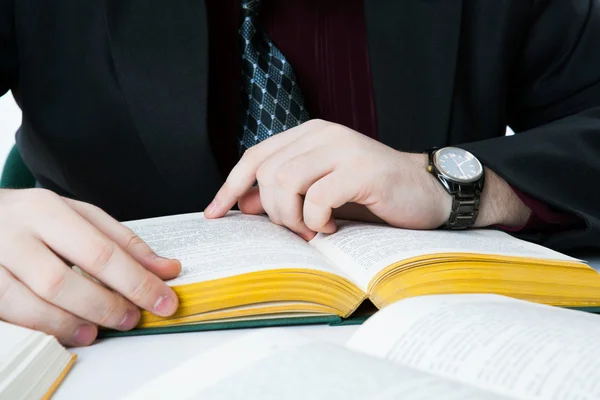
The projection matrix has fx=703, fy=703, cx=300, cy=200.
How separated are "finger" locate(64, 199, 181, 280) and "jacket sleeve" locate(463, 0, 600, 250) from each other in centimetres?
50

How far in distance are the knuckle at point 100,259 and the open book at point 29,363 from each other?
3.0 inches

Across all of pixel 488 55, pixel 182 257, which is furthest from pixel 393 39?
pixel 182 257

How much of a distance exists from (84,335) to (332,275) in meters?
0.23

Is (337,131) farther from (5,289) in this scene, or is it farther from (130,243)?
(5,289)

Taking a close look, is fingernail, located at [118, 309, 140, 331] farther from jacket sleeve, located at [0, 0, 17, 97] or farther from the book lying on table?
jacket sleeve, located at [0, 0, 17, 97]

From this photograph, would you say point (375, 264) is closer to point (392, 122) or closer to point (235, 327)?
point (235, 327)

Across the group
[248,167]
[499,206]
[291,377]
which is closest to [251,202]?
[248,167]

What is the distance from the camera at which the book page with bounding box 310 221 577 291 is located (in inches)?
28.0

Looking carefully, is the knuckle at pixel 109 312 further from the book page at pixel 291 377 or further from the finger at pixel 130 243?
the book page at pixel 291 377

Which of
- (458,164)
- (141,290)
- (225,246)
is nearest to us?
(141,290)

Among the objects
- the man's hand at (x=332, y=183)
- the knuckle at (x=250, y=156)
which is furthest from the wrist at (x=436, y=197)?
the knuckle at (x=250, y=156)

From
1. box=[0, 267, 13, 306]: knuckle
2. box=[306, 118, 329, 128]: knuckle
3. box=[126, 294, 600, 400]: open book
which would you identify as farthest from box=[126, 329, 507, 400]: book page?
box=[306, 118, 329, 128]: knuckle

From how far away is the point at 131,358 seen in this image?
574 millimetres

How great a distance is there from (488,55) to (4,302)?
97cm
